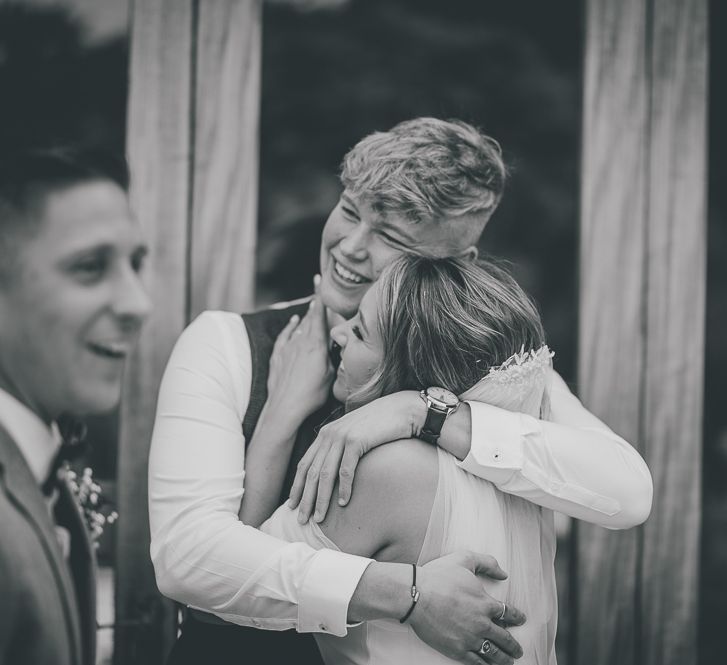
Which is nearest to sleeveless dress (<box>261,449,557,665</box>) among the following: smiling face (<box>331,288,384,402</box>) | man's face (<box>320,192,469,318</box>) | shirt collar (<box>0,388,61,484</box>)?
smiling face (<box>331,288,384,402</box>)

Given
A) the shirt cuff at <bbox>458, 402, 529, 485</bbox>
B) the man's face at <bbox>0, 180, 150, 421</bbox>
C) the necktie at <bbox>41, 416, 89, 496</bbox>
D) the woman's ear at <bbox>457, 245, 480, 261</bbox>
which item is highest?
the woman's ear at <bbox>457, 245, 480, 261</bbox>

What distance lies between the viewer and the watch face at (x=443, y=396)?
1.91 metres

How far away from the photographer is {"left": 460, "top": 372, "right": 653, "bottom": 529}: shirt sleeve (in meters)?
1.87

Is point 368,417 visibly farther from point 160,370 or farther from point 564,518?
point 564,518

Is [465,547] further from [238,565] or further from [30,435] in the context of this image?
[30,435]

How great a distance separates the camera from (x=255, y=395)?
211 centimetres

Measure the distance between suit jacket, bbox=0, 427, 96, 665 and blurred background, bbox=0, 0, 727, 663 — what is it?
71.0 inches

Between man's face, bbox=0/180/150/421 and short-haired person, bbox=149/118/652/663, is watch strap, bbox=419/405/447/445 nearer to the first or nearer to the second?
short-haired person, bbox=149/118/652/663

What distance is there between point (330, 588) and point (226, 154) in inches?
56.9

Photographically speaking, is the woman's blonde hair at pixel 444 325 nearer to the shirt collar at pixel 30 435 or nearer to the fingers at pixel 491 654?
the fingers at pixel 491 654

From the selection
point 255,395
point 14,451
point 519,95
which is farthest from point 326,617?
point 519,95

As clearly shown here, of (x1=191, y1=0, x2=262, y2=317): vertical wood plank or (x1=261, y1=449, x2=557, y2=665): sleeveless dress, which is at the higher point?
(x1=191, y1=0, x2=262, y2=317): vertical wood plank

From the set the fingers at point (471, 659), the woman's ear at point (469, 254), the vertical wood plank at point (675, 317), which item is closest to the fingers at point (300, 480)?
the fingers at point (471, 659)

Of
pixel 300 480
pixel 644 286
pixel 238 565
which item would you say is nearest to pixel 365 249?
Answer: pixel 300 480
